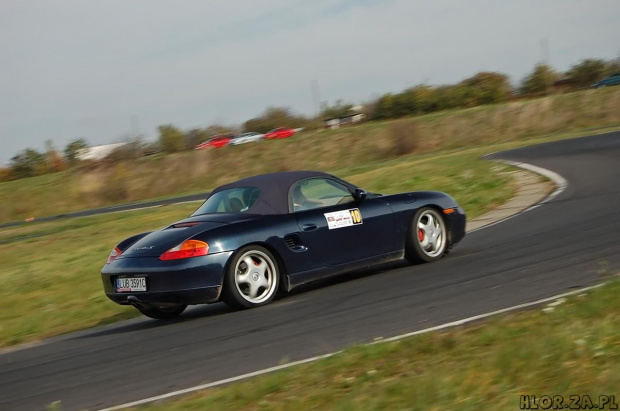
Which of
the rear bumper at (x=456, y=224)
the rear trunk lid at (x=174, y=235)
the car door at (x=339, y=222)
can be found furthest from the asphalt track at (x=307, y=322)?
the rear trunk lid at (x=174, y=235)

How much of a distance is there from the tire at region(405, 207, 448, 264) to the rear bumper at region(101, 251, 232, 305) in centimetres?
242

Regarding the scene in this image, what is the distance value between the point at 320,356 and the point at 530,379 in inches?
66.8

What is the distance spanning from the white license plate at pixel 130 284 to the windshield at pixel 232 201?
1134 mm

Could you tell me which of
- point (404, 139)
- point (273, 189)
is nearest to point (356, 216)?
point (273, 189)

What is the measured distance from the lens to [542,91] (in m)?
63.0

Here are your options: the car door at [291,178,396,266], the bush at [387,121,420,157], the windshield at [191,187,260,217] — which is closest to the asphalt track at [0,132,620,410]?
the car door at [291,178,396,266]

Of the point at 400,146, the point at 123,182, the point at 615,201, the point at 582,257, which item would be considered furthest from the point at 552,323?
the point at 123,182

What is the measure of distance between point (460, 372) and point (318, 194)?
4.70m

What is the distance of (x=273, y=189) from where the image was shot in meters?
9.01

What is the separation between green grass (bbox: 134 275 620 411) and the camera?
434 centimetres

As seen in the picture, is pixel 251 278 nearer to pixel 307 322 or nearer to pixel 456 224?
pixel 307 322

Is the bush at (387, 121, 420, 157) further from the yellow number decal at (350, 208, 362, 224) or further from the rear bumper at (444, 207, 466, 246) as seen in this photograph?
the yellow number decal at (350, 208, 362, 224)

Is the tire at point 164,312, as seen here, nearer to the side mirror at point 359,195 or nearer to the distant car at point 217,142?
the side mirror at point 359,195

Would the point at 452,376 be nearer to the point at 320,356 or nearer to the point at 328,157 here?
the point at 320,356
